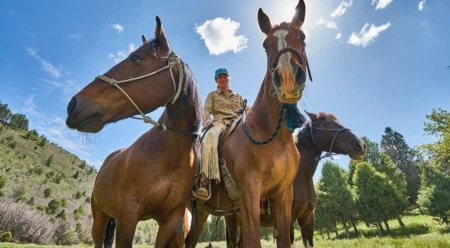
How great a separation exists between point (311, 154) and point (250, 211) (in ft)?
14.4

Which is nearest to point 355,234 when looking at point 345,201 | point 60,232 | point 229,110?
point 345,201

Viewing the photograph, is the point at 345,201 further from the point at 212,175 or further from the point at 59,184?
the point at 59,184

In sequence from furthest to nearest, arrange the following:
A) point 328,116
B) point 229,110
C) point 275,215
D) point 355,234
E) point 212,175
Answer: point 355,234
point 328,116
point 229,110
point 212,175
point 275,215

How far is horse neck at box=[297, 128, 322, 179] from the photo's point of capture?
21.5 feet

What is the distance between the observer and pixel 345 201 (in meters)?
36.9

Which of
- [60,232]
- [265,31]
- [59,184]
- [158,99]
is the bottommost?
[60,232]

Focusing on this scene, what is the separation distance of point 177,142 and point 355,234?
4514cm

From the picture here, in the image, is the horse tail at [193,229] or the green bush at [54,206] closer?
the horse tail at [193,229]

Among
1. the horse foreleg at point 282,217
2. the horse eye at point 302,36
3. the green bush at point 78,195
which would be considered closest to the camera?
the horse foreleg at point 282,217

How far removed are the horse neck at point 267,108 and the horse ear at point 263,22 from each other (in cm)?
70

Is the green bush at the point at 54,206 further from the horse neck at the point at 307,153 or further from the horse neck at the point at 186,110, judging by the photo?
the horse neck at the point at 186,110

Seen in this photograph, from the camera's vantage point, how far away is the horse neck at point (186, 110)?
3488mm

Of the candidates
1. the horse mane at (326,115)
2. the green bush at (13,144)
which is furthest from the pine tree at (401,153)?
the green bush at (13,144)

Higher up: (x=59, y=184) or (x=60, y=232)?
(x=59, y=184)
